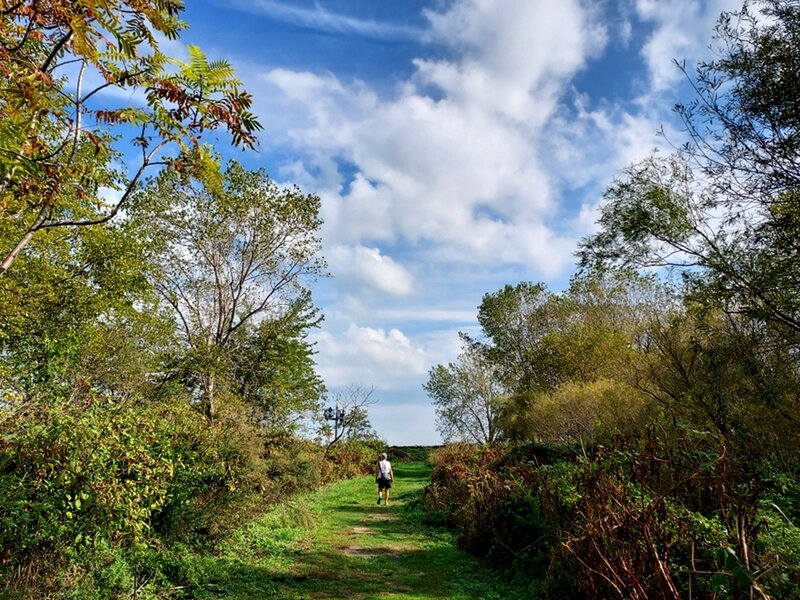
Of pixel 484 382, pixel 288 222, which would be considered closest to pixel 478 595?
pixel 288 222

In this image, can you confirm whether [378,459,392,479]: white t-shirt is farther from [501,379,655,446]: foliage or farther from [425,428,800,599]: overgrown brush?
[425,428,800,599]: overgrown brush

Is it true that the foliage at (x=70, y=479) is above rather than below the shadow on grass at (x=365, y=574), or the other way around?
above

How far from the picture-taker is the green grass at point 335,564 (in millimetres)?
6828

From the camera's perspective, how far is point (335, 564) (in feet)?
27.5

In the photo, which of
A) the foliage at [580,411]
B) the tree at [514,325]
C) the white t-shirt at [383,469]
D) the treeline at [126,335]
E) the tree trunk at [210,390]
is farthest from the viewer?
the tree at [514,325]

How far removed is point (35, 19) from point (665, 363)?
50.7 feet

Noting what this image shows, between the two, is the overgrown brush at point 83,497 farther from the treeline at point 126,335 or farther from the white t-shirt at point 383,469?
the white t-shirt at point 383,469

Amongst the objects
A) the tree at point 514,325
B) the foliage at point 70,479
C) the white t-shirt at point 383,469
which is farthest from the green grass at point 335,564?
the tree at point 514,325

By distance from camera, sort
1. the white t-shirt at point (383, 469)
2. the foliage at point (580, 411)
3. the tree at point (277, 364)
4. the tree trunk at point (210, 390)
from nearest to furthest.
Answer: the tree trunk at point (210, 390) < the white t-shirt at point (383, 469) < the foliage at point (580, 411) < the tree at point (277, 364)

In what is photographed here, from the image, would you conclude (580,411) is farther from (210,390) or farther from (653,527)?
(653,527)

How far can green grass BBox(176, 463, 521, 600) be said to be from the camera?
6.83 m

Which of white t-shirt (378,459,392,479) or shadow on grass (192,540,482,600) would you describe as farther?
white t-shirt (378,459,392,479)

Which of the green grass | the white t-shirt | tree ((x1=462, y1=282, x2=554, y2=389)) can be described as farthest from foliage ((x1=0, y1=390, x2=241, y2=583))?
tree ((x1=462, y1=282, x2=554, y2=389))

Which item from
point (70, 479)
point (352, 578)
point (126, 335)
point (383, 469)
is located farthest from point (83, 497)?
point (126, 335)
